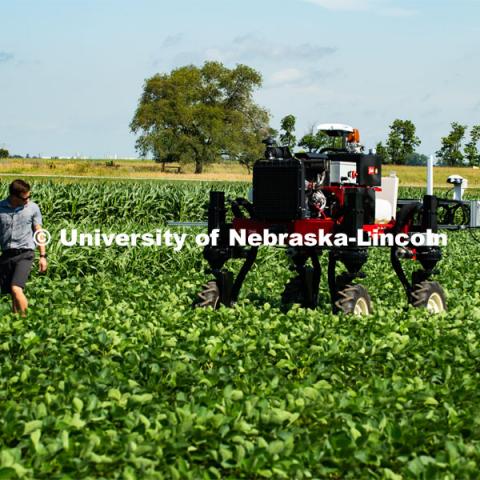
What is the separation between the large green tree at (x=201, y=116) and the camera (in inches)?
3337

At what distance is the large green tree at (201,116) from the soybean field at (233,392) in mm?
72839

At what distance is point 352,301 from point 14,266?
3919mm

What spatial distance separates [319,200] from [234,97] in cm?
8082

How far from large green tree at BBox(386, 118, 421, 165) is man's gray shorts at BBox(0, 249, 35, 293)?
90939 millimetres

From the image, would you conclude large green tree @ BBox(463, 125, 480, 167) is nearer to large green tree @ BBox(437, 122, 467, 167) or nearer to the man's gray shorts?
large green tree @ BBox(437, 122, 467, 167)

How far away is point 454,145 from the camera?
352ft

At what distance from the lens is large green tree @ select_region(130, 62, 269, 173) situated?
84.8 metres

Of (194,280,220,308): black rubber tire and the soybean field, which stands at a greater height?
(194,280,220,308): black rubber tire

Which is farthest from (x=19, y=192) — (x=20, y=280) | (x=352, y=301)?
(x=352, y=301)

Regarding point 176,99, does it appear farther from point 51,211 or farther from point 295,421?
point 295,421

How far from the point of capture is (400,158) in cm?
10012

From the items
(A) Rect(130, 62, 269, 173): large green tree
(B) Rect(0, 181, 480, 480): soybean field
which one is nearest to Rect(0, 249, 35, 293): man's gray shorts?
(B) Rect(0, 181, 480, 480): soybean field

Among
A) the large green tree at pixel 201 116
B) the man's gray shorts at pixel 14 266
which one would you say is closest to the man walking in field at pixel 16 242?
the man's gray shorts at pixel 14 266

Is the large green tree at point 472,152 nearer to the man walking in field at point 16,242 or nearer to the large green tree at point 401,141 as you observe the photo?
the large green tree at point 401,141
